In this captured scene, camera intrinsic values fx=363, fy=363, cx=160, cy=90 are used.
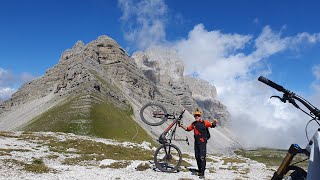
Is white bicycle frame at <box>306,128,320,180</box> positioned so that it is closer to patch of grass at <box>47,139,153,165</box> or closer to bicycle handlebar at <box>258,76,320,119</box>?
bicycle handlebar at <box>258,76,320,119</box>

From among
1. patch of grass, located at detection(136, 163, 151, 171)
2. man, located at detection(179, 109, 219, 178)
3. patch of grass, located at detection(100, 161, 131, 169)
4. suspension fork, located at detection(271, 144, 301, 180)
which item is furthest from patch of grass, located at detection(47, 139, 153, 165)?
suspension fork, located at detection(271, 144, 301, 180)

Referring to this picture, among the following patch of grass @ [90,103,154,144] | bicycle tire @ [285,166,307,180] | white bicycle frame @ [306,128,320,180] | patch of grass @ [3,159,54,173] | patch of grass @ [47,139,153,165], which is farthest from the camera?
patch of grass @ [90,103,154,144]

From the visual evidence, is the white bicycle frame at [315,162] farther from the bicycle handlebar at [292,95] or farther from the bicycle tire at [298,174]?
the bicycle tire at [298,174]

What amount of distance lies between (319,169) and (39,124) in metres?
177

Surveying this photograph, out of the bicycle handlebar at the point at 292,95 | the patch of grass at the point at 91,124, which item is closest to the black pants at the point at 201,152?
the bicycle handlebar at the point at 292,95

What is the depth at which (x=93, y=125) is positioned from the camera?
171250 millimetres

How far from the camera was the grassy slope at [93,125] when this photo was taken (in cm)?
16485

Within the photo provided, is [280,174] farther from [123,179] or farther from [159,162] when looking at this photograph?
[159,162]

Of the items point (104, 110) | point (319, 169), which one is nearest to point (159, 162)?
point (319, 169)

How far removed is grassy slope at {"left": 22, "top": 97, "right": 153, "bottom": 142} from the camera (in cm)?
16485

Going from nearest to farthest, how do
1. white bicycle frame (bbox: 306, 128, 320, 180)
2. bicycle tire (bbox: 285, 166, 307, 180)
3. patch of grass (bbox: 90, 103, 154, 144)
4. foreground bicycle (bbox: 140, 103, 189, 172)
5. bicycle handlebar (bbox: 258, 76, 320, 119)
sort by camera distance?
white bicycle frame (bbox: 306, 128, 320, 180) < bicycle handlebar (bbox: 258, 76, 320, 119) < bicycle tire (bbox: 285, 166, 307, 180) < foreground bicycle (bbox: 140, 103, 189, 172) < patch of grass (bbox: 90, 103, 154, 144)

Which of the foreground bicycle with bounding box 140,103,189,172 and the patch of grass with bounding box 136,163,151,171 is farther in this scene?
the patch of grass with bounding box 136,163,151,171

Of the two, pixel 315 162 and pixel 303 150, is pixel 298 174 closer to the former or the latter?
pixel 303 150

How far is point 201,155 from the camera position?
2475 centimetres
